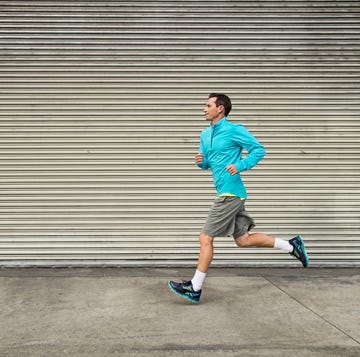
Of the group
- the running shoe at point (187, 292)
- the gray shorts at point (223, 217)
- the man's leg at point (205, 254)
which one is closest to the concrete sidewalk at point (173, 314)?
the running shoe at point (187, 292)

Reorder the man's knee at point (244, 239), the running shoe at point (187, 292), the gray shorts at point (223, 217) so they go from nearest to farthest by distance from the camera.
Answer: the running shoe at point (187, 292), the gray shorts at point (223, 217), the man's knee at point (244, 239)

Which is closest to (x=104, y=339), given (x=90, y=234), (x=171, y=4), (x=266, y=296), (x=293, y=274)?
(x=266, y=296)

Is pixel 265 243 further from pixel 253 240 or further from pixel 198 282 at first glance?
pixel 198 282

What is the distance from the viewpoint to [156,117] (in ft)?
18.3

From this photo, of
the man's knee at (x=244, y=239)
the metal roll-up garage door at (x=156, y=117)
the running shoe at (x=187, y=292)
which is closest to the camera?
the running shoe at (x=187, y=292)

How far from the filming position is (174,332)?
3332 millimetres

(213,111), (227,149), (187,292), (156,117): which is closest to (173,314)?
(187,292)

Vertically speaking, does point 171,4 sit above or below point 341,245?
above

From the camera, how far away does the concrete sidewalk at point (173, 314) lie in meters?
3.06

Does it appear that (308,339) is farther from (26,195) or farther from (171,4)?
(171,4)

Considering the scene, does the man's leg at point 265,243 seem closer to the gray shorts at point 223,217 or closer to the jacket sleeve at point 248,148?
the gray shorts at point 223,217

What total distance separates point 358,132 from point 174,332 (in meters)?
3.69

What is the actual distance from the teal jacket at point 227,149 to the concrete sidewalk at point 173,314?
107 centimetres

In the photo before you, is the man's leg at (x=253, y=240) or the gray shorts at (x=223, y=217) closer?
the gray shorts at (x=223, y=217)
